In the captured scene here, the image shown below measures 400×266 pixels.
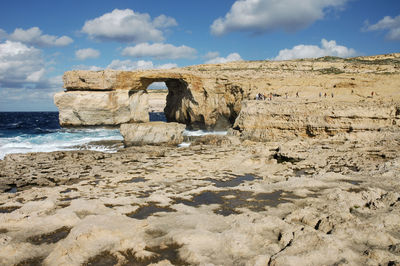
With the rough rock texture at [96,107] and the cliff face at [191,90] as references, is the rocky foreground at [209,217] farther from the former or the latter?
the rough rock texture at [96,107]

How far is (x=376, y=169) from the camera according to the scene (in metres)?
9.92

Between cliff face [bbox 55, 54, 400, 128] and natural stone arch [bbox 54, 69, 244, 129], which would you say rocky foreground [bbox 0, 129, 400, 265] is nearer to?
cliff face [bbox 55, 54, 400, 128]

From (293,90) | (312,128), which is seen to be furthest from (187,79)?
(312,128)

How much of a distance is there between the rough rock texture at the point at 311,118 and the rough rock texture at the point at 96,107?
14.0 meters

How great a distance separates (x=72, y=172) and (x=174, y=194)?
681 centimetres

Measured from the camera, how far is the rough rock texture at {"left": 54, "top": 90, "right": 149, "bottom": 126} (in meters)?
28.6

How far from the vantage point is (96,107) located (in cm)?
2886

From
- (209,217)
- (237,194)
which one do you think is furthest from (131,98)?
(209,217)

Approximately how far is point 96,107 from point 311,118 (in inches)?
820

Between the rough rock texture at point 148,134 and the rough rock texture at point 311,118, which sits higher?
the rough rock texture at point 311,118

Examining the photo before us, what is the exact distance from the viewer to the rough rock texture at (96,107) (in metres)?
28.6

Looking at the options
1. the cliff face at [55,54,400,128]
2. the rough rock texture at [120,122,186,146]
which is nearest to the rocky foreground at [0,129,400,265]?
the rough rock texture at [120,122,186,146]

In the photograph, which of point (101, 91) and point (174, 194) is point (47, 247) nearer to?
point (174, 194)

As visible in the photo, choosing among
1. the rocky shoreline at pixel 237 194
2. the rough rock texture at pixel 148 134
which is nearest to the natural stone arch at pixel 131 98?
the rocky shoreline at pixel 237 194
